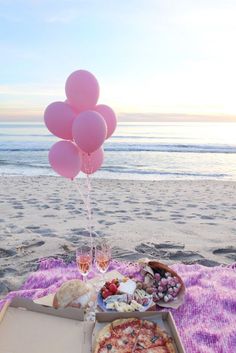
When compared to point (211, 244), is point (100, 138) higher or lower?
higher

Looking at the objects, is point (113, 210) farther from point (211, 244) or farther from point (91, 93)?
point (91, 93)

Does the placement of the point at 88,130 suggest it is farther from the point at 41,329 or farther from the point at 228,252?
the point at 228,252

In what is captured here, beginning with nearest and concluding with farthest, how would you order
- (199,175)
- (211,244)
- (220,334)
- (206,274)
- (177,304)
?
(220,334) → (177,304) → (206,274) → (211,244) → (199,175)

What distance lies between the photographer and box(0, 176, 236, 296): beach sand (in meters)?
5.09

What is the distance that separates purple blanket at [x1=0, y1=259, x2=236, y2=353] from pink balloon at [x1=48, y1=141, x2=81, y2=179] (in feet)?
4.07

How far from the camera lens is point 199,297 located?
3.63 meters

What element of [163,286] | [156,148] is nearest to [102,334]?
[163,286]

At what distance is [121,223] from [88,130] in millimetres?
3815

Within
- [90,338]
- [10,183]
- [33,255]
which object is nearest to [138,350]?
[90,338]

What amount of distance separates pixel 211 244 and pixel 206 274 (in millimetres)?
1520

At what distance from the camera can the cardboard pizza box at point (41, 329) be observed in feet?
7.79

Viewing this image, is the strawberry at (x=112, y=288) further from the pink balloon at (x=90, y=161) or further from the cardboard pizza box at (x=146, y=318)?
the pink balloon at (x=90, y=161)

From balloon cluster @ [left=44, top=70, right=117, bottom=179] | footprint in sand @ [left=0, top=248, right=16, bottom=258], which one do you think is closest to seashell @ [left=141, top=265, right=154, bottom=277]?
balloon cluster @ [left=44, top=70, right=117, bottom=179]

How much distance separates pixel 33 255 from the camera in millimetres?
5039
